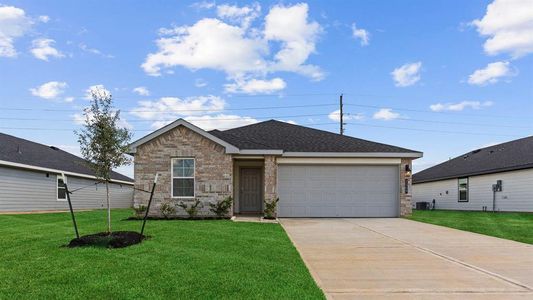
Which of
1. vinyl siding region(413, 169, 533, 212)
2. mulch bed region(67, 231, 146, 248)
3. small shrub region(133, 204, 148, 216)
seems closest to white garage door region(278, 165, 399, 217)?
small shrub region(133, 204, 148, 216)

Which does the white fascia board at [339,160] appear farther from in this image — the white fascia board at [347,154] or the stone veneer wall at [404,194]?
the stone veneer wall at [404,194]

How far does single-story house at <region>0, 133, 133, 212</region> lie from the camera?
19.0m

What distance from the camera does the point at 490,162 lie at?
2397 centimetres

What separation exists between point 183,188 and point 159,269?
31.0 ft

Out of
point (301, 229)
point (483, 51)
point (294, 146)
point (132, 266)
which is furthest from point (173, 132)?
point (483, 51)

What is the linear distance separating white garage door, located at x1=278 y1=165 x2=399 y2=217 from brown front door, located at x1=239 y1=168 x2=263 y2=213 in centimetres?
171

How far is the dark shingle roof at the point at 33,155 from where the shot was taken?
64.7ft

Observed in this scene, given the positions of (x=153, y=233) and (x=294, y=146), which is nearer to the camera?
(x=153, y=233)

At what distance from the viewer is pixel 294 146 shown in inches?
687

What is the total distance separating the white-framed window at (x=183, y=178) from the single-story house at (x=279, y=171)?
1.5 inches

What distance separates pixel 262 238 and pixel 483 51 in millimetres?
13831

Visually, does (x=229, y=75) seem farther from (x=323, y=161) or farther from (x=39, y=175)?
(x=39, y=175)

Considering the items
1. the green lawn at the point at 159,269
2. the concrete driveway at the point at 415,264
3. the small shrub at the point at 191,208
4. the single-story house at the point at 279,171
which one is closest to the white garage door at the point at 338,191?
the single-story house at the point at 279,171

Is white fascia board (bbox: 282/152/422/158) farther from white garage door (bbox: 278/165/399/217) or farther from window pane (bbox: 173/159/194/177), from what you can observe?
window pane (bbox: 173/159/194/177)
